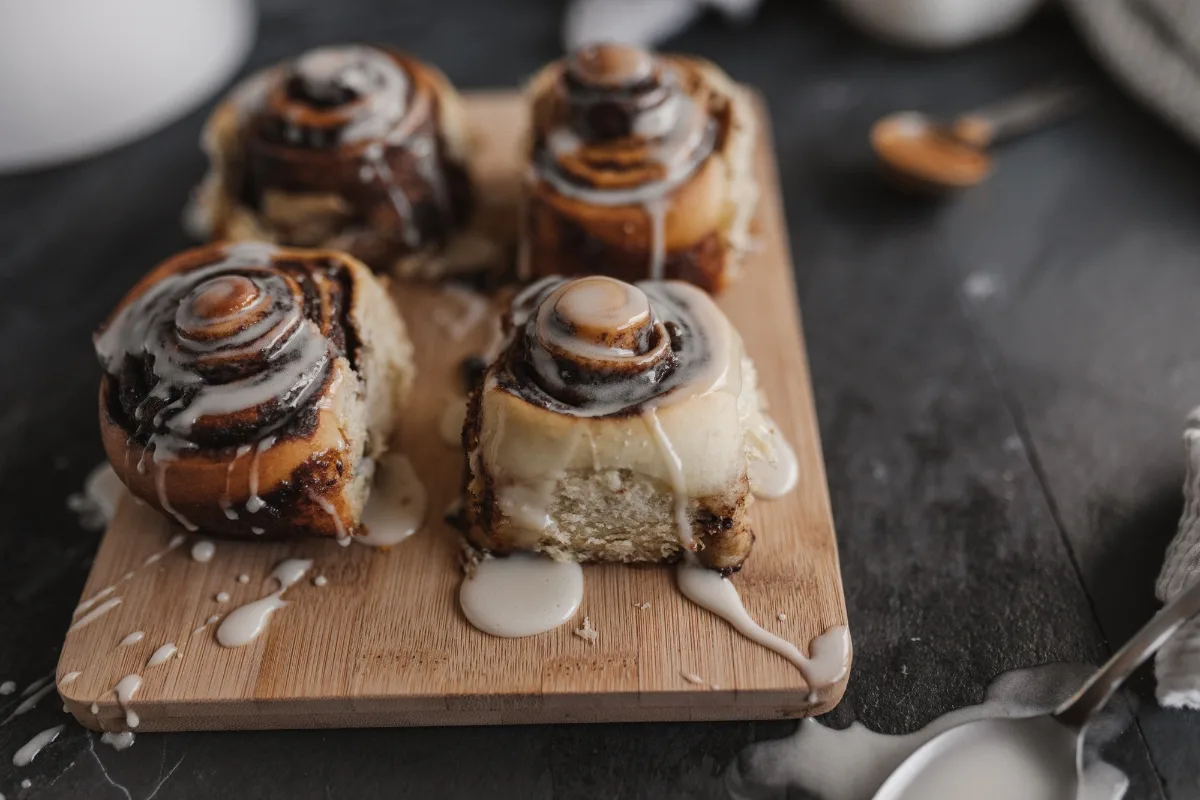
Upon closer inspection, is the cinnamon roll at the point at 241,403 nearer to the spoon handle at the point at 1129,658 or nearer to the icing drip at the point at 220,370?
the icing drip at the point at 220,370

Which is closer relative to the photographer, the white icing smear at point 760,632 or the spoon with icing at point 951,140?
the white icing smear at point 760,632

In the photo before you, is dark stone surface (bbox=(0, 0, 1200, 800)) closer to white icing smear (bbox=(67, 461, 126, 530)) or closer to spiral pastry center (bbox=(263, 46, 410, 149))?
white icing smear (bbox=(67, 461, 126, 530))

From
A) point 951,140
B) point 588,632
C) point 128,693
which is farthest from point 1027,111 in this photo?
point 128,693

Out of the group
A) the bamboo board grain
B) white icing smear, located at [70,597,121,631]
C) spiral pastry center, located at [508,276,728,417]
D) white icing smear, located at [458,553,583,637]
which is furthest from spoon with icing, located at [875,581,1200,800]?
white icing smear, located at [70,597,121,631]

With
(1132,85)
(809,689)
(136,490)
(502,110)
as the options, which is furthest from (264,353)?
(1132,85)

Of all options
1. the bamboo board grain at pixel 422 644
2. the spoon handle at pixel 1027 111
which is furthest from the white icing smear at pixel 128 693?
the spoon handle at pixel 1027 111

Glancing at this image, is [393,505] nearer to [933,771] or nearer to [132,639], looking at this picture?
[132,639]
